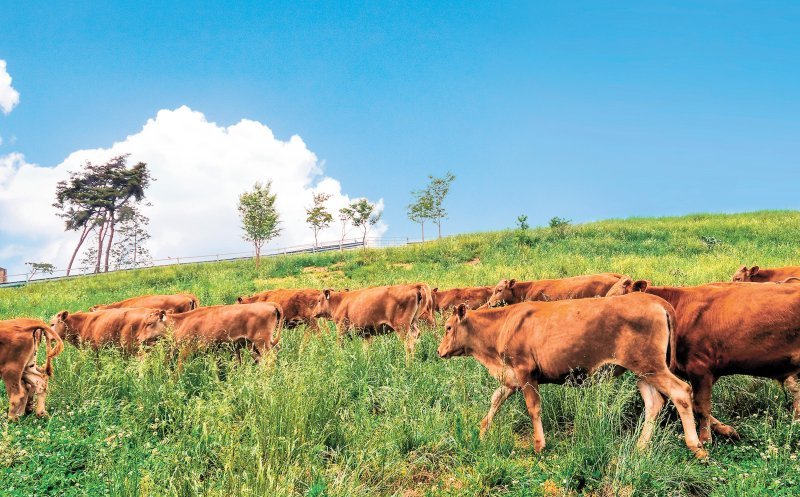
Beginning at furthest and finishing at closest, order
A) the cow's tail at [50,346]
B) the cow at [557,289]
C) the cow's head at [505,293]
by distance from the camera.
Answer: the cow's head at [505,293]
the cow at [557,289]
the cow's tail at [50,346]

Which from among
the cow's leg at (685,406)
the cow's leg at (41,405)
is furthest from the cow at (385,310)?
the cow's leg at (685,406)

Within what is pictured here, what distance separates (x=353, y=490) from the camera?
4914mm

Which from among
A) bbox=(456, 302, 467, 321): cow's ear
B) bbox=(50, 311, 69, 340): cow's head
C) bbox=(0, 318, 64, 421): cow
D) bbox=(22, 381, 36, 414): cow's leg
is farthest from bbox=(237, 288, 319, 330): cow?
bbox=(456, 302, 467, 321): cow's ear

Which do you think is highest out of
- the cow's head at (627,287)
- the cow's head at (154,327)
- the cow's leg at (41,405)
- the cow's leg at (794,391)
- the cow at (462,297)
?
the cow's head at (627,287)

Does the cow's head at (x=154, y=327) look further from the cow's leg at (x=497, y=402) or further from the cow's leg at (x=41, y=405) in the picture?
the cow's leg at (x=497, y=402)

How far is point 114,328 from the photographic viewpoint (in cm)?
1102

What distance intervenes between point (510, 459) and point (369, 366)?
11.2 ft

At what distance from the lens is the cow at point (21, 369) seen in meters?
7.62

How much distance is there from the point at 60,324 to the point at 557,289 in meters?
11.2

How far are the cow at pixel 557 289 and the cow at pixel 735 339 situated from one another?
508 cm

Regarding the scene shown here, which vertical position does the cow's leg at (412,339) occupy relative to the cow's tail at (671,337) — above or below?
below

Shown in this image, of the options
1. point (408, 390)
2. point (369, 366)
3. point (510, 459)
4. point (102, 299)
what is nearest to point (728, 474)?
point (510, 459)

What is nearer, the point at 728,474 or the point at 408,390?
the point at 728,474

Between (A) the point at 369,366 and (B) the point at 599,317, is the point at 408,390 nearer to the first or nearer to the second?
(A) the point at 369,366
